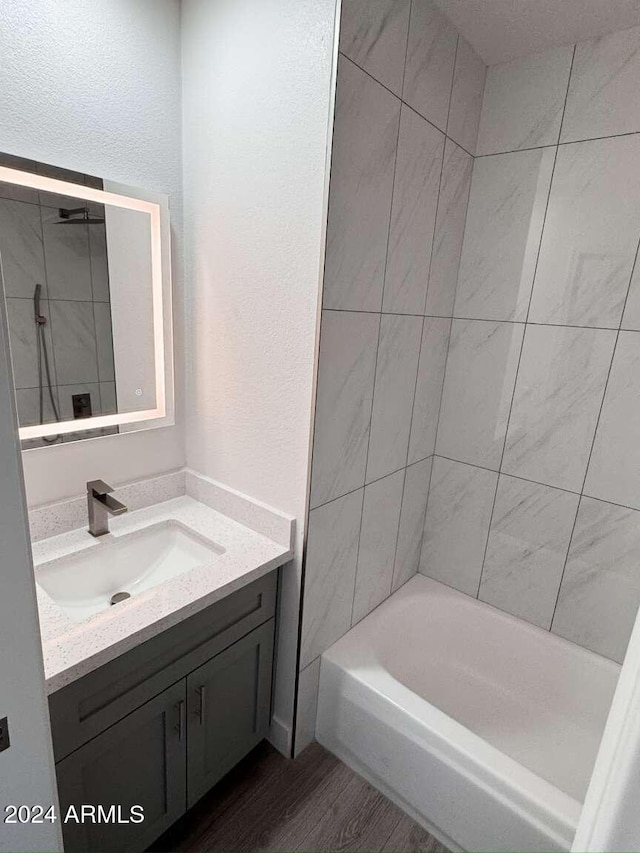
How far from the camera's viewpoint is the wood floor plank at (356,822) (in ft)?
4.58

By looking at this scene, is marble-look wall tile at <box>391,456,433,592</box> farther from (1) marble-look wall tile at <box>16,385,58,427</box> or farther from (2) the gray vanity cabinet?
(1) marble-look wall tile at <box>16,385,58,427</box>

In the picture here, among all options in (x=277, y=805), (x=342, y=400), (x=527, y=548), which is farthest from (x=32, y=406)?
(x=527, y=548)

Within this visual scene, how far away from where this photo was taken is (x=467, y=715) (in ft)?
5.74

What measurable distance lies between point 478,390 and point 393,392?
0.44 m

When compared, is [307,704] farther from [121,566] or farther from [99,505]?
[99,505]

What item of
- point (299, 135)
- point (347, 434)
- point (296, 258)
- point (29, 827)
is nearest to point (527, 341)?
point (347, 434)

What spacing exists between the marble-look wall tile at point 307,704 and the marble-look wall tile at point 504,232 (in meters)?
1.46

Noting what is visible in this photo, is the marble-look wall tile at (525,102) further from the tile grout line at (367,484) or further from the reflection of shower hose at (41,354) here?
the reflection of shower hose at (41,354)

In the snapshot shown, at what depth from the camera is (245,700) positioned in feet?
4.91

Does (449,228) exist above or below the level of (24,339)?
above

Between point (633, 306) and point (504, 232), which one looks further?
point (504, 232)

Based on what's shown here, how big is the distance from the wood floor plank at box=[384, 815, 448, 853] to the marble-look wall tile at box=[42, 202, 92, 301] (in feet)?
6.26

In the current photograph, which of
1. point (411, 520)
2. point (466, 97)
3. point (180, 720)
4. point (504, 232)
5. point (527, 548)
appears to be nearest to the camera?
point (180, 720)

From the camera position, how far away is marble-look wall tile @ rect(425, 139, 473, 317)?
5.26 ft
